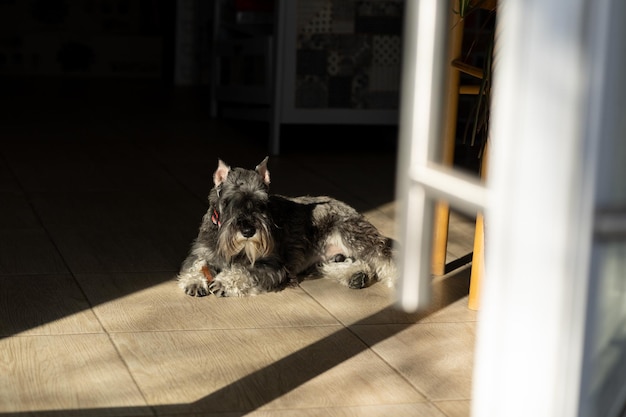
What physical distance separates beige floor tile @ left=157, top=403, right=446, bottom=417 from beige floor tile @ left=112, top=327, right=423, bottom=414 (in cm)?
3

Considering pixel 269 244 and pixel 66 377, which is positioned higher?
pixel 269 244

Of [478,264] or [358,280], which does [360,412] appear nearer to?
[478,264]

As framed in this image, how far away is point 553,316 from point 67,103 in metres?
9.36

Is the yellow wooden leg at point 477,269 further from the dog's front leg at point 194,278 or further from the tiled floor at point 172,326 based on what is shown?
the dog's front leg at point 194,278

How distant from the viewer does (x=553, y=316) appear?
1.37 metres

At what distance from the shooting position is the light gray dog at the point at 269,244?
3994 mm

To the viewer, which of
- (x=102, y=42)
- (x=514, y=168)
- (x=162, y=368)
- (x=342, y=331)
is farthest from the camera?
(x=102, y=42)

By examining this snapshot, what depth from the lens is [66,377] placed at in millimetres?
3113

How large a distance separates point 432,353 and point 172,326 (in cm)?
89

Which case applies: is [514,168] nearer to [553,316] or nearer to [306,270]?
[553,316]

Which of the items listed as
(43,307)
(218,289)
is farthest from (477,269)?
(43,307)

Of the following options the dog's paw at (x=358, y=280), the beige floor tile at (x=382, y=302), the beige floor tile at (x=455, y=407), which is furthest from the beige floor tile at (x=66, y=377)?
the dog's paw at (x=358, y=280)

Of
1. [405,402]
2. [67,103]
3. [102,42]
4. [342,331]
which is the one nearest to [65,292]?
[342,331]

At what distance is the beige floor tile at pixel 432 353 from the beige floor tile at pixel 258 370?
0.06 m
